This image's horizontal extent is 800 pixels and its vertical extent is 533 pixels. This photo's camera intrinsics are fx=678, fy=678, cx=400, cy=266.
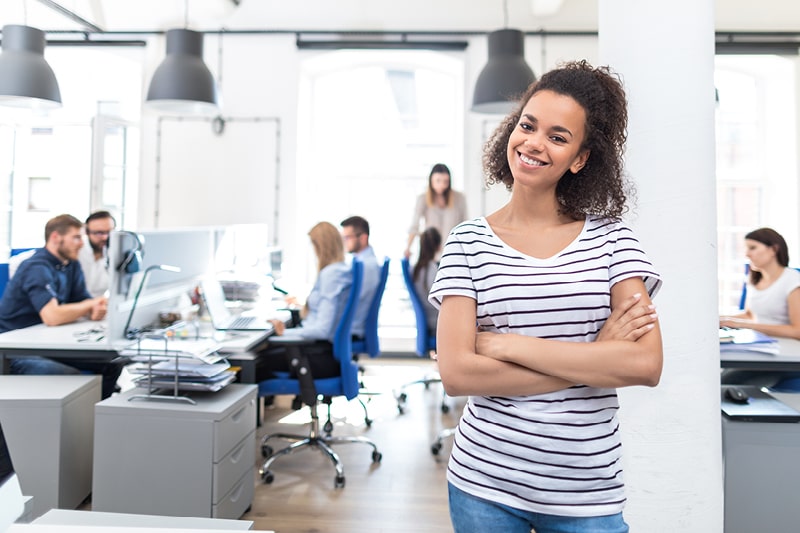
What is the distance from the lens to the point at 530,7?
20.9 feet

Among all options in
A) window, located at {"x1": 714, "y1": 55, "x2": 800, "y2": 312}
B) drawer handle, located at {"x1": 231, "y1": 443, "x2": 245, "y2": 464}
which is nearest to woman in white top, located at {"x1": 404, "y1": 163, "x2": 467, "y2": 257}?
window, located at {"x1": 714, "y1": 55, "x2": 800, "y2": 312}

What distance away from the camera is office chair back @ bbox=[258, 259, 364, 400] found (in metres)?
3.43

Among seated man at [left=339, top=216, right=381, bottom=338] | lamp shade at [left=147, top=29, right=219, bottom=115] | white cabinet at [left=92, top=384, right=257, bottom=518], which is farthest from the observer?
seated man at [left=339, top=216, right=381, bottom=338]

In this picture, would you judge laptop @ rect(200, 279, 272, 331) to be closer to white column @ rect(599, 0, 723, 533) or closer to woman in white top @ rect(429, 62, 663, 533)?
white column @ rect(599, 0, 723, 533)

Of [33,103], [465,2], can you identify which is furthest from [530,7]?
[33,103]

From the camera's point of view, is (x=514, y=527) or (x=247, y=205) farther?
(x=247, y=205)

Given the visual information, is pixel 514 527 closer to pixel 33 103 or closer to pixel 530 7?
pixel 33 103

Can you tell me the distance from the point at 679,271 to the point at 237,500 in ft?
6.63

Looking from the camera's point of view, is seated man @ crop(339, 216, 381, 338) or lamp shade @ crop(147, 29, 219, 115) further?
seated man @ crop(339, 216, 381, 338)

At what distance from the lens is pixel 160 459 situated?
8.69 ft

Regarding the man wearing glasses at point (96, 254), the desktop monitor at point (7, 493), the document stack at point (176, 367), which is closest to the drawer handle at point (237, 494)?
the document stack at point (176, 367)

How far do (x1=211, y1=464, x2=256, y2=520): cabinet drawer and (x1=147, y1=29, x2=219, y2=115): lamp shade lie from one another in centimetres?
252

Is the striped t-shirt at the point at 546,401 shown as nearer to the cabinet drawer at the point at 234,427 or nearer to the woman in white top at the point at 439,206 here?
the cabinet drawer at the point at 234,427

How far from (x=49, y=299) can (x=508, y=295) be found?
3.22 m
